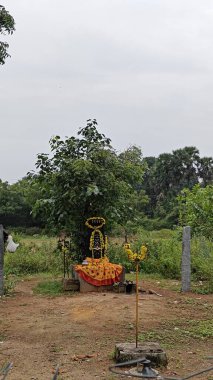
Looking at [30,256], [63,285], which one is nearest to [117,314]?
[63,285]

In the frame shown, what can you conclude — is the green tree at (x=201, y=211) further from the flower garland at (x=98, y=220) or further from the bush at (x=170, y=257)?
the flower garland at (x=98, y=220)

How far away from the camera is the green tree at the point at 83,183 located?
11.0m

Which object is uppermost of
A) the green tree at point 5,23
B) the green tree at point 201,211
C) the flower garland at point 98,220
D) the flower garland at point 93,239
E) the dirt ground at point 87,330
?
the green tree at point 5,23

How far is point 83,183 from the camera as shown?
1103 cm

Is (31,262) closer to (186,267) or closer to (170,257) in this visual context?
(170,257)

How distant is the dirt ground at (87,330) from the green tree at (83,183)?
207cm

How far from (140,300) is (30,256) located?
20.4 feet

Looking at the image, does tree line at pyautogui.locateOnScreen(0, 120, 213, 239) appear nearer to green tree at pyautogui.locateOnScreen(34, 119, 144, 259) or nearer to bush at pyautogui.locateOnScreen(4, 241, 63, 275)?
green tree at pyautogui.locateOnScreen(34, 119, 144, 259)

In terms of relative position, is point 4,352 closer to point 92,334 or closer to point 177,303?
point 92,334

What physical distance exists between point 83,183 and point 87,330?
4.79 meters

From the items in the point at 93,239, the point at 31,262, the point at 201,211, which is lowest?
the point at 31,262

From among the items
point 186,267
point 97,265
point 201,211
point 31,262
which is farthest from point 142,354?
point 201,211

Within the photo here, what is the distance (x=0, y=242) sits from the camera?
989cm

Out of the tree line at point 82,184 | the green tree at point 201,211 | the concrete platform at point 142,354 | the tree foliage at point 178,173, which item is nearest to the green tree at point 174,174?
the tree foliage at point 178,173
